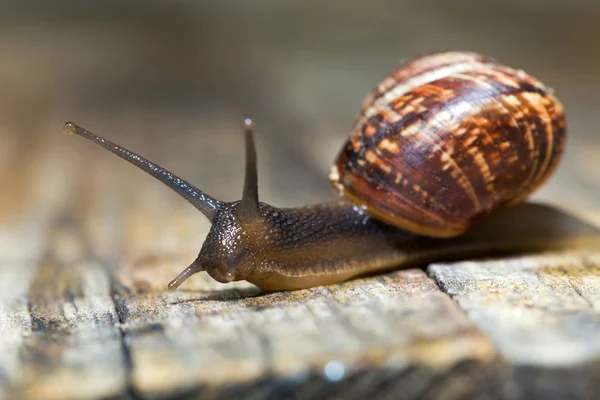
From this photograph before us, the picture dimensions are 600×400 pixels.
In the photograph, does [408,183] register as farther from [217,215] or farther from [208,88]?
[208,88]

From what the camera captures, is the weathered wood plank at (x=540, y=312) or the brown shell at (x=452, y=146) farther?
the brown shell at (x=452, y=146)

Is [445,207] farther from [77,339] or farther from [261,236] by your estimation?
[77,339]

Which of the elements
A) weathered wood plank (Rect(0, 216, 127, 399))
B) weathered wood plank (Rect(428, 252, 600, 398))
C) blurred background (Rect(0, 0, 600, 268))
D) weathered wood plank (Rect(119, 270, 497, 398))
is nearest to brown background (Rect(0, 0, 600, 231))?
blurred background (Rect(0, 0, 600, 268))

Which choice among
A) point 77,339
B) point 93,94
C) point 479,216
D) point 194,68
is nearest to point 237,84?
point 194,68

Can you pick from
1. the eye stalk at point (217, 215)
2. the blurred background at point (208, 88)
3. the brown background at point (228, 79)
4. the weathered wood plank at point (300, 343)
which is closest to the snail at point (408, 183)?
the eye stalk at point (217, 215)

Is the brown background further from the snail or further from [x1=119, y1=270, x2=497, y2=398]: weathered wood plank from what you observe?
[x1=119, y1=270, x2=497, y2=398]: weathered wood plank

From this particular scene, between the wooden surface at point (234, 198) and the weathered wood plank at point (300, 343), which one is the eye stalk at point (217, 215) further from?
the weathered wood plank at point (300, 343)
